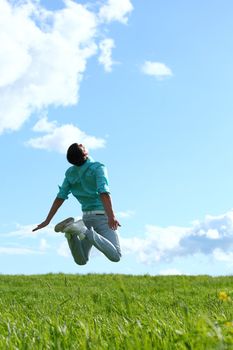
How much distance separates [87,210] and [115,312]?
3.19 m

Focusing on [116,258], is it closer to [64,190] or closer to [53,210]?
[53,210]

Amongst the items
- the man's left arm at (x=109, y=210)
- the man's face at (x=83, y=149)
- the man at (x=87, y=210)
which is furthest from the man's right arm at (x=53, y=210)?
the man's left arm at (x=109, y=210)

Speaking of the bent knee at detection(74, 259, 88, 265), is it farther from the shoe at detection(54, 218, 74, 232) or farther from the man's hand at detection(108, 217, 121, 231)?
the man's hand at detection(108, 217, 121, 231)

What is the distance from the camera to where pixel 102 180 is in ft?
31.3

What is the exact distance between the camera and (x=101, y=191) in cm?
938

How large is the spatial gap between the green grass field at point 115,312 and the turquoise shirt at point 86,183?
1.50 metres

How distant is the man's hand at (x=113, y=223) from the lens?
9117mm

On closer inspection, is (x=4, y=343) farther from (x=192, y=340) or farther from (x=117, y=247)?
(x=117, y=247)

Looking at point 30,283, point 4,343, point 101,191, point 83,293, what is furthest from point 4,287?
point 4,343

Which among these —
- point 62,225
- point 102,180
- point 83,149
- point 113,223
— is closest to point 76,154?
point 83,149

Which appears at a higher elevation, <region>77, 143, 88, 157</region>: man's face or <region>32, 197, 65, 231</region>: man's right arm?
<region>77, 143, 88, 157</region>: man's face

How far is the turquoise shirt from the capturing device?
31.9 feet

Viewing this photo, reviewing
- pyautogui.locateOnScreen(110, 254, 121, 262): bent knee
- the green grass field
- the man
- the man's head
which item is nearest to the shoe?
the man

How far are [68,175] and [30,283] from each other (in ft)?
36.2
